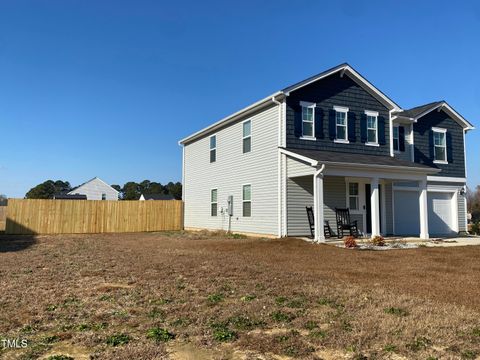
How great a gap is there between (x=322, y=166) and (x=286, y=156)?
190cm

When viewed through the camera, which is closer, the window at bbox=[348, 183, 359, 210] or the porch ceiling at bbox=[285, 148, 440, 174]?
the porch ceiling at bbox=[285, 148, 440, 174]

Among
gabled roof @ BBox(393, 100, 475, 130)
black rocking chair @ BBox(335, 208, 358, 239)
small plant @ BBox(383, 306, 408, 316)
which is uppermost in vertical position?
gabled roof @ BBox(393, 100, 475, 130)

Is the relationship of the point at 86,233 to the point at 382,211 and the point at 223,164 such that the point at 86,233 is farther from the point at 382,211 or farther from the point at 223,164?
the point at 382,211

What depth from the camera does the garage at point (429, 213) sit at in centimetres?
1739

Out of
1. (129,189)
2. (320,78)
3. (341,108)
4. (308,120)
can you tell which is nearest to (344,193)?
(308,120)

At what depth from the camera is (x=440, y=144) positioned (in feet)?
62.2

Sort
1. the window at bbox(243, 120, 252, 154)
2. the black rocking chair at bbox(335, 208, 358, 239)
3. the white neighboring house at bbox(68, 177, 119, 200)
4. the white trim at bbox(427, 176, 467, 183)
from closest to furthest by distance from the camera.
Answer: the black rocking chair at bbox(335, 208, 358, 239) < the window at bbox(243, 120, 252, 154) < the white trim at bbox(427, 176, 467, 183) < the white neighboring house at bbox(68, 177, 119, 200)

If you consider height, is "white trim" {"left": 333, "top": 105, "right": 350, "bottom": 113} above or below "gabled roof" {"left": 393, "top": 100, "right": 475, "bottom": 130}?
below

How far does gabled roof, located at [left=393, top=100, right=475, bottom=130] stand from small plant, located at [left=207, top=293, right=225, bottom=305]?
47.1ft

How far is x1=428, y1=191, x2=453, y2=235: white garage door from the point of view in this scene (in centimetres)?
1847

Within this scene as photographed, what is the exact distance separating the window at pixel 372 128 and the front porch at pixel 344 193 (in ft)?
5.93

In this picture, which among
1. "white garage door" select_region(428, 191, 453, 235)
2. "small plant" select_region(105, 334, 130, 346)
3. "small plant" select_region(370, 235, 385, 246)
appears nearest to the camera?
"small plant" select_region(105, 334, 130, 346)

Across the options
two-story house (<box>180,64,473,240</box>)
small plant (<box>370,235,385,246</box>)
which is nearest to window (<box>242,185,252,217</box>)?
two-story house (<box>180,64,473,240</box>)

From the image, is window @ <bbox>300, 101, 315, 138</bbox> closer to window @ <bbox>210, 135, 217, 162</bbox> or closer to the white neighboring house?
window @ <bbox>210, 135, 217, 162</bbox>
